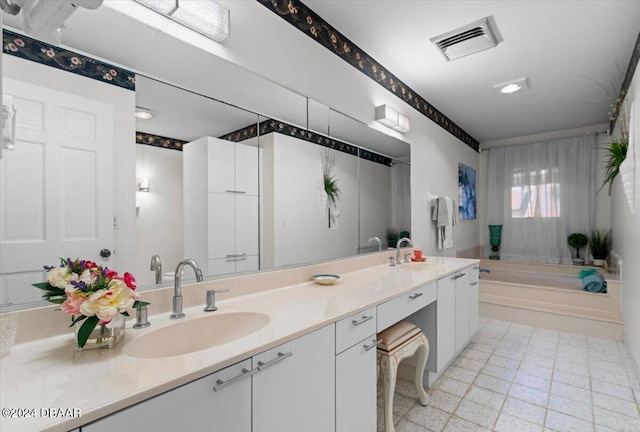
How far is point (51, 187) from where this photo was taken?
101 centimetres

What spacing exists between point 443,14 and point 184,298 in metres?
2.29

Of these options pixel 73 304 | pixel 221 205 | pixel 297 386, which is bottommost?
pixel 297 386

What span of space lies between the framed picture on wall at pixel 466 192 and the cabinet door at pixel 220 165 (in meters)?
3.59

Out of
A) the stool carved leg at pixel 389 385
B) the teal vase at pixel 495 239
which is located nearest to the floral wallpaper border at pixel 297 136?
the stool carved leg at pixel 389 385

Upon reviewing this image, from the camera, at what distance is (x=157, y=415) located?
71 centimetres

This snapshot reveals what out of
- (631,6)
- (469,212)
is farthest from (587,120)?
(631,6)

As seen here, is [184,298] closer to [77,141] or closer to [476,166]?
[77,141]

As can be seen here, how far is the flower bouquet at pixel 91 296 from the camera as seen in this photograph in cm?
85

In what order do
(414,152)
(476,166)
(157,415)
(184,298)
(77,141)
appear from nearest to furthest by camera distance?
(157,415) < (77,141) < (184,298) < (414,152) < (476,166)

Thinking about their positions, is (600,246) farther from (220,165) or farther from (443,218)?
(220,165)

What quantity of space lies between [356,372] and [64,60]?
5.21ft

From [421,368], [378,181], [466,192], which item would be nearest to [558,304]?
[466,192]

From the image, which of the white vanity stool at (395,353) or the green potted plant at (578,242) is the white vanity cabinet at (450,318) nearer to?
the white vanity stool at (395,353)

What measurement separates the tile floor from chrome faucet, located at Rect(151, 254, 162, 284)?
1.41 meters
